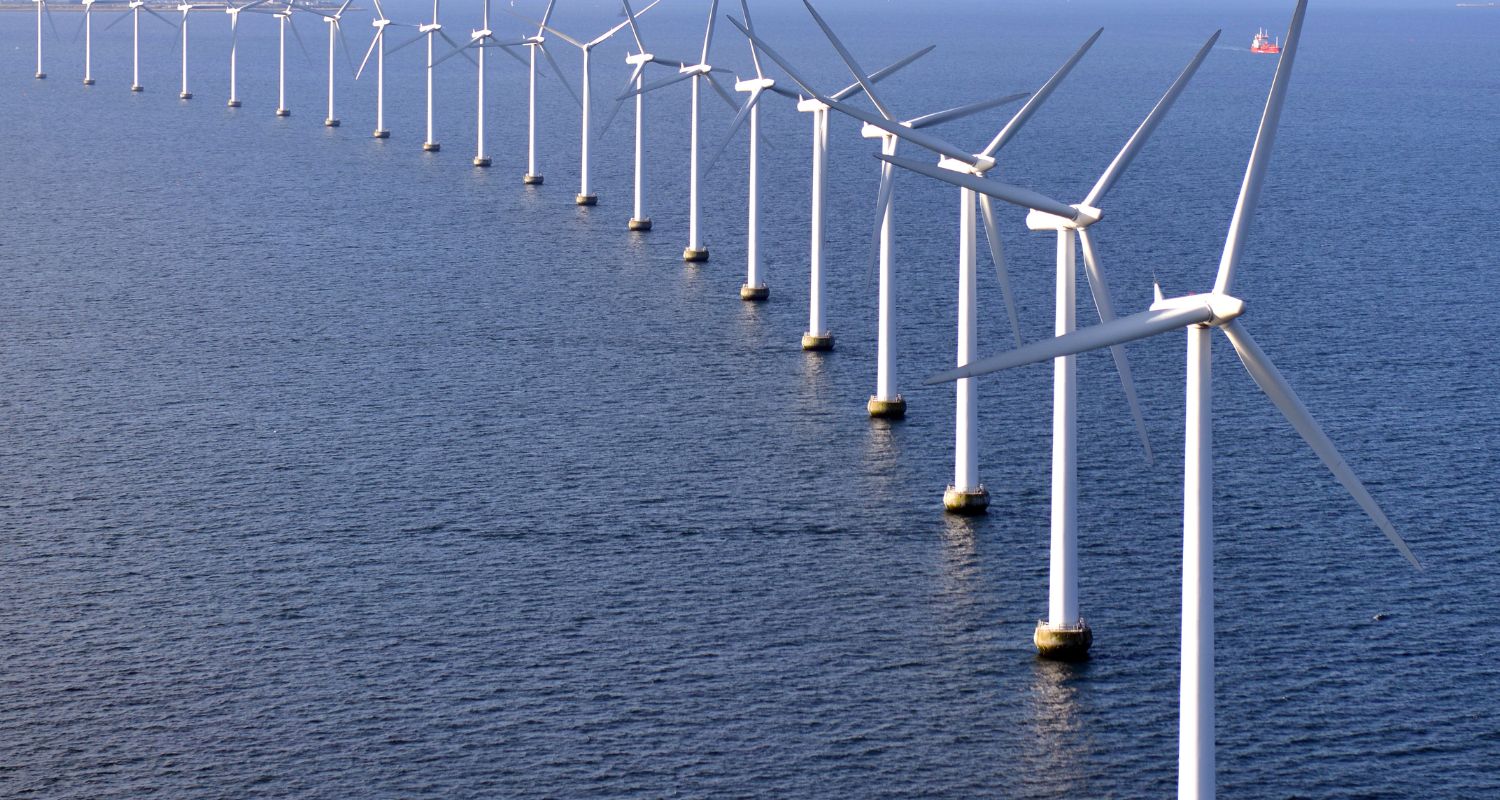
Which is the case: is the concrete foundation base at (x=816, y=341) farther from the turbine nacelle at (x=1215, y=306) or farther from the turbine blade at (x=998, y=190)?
the turbine nacelle at (x=1215, y=306)

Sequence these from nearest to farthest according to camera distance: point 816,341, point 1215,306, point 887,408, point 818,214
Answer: point 1215,306 < point 887,408 < point 818,214 < point 816,341

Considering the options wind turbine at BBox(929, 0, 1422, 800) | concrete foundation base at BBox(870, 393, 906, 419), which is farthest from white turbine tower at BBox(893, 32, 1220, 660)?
concrete foundation base at BBox(870, 393, 906, 419)

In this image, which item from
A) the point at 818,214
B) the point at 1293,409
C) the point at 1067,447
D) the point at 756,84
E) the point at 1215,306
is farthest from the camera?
the point at 756,84

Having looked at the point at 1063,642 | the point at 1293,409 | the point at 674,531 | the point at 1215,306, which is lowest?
the point at 1063,642

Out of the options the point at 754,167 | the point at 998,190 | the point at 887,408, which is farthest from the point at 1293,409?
the point at 754,167

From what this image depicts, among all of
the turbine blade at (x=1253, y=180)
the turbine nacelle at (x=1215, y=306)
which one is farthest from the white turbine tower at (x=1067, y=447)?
the turbine nacelle at (x=1215, y=306)

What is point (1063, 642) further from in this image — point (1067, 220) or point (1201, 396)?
point (1201, 396)

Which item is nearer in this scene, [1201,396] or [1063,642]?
[1201,396]

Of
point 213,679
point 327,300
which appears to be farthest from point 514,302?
point 213,679
